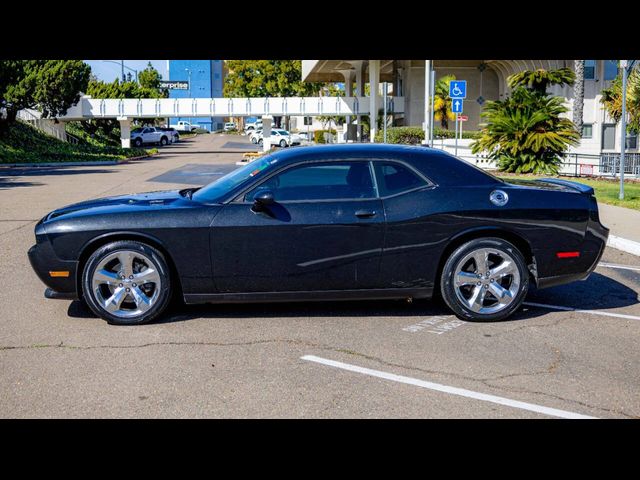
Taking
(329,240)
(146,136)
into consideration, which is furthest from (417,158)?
(146,136)

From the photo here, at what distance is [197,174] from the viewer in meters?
28.2

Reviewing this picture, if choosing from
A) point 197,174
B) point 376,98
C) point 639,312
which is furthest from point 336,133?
point 639,312

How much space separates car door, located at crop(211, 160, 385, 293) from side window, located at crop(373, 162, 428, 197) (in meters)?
0.19

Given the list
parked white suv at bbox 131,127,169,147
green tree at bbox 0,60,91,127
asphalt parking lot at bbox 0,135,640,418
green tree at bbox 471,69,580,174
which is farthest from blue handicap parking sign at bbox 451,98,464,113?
parked white suv at bbox 131,127,169,147

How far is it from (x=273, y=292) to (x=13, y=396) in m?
2.39

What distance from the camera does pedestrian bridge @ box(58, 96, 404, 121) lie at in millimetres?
52938

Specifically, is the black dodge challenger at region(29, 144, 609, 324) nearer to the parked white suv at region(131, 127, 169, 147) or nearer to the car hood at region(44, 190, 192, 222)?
the car hood at region(44, 190, 192, 222)

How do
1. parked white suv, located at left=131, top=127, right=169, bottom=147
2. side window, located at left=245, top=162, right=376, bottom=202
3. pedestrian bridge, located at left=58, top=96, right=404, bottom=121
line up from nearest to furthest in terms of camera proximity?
side window, located at left=245, top=162, right=376, bottom=202, pedestrian bridge, located at left=58, top=96, right=404, bottom=121, parked white suv, located at left=131, top=127, right=169, bottom=147

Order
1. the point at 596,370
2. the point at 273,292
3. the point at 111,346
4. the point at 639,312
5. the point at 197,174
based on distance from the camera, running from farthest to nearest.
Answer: the point at 197,174, the point at 639,312, the point at 273,292, the point at 111,346, the point at 596,370

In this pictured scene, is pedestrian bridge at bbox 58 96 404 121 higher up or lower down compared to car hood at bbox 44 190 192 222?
higher up

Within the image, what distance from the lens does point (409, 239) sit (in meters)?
6.58
